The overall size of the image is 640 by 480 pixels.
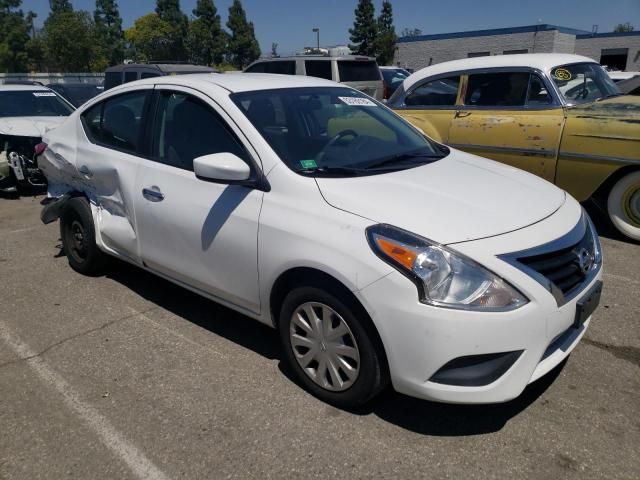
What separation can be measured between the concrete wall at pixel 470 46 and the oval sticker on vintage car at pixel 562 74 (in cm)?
3664

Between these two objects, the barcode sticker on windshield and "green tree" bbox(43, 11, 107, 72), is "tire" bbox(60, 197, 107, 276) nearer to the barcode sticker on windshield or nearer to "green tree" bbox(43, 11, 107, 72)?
the barcode sticker on windshield

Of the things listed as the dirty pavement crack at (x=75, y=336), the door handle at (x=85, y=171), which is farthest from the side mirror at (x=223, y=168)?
the door handle at (x=85, y=171)

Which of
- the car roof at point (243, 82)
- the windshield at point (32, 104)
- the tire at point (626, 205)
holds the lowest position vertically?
the tire at point (626, 205)

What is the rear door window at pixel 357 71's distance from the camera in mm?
12188

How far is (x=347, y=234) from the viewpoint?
2551 millimetres

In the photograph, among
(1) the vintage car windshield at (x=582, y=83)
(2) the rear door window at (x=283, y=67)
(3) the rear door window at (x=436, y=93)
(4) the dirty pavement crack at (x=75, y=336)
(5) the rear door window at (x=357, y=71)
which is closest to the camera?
(4) the dirty pavement crack at (x=75, y=336)

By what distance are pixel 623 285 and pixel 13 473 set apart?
13.9 feet

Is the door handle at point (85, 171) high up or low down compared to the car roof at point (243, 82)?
down

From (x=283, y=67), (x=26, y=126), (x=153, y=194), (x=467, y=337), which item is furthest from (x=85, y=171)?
(x=283, y=67)

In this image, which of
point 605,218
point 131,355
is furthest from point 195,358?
point 605,218

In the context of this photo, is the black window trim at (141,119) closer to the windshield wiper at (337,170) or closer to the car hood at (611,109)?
the windshield wiper at (337,170)

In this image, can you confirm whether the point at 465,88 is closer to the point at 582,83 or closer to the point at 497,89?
the point at 497,89

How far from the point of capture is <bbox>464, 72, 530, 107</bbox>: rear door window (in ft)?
19.5

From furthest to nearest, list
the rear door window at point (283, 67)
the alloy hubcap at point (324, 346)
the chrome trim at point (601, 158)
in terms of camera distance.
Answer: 1. the rear door window at point (283, 67)
2. the chrome trim at point (601, 158)
3. the alloy hubcap at point (324, 346)
